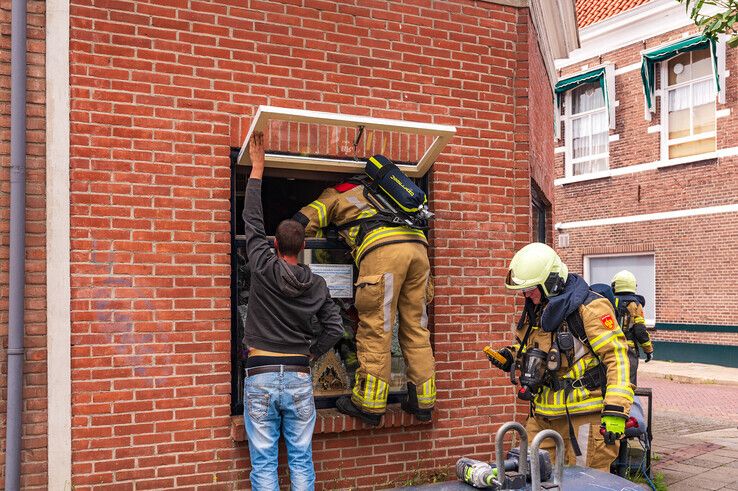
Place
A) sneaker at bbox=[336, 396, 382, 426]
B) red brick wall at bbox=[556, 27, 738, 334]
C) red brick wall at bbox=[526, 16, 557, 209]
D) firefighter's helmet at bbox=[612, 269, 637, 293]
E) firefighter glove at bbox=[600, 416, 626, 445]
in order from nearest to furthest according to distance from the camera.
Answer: firefighter glove at bbox=[600, 416, 626, 445], sneaker at bbox=[336, 396, 382, 426], red brick wall at bbox=[526, 16, 557, 209], firefighter's helmet at bbox=[612, 269, 637, 293], red brick wall at bbox=[556, 27, 738, 334]

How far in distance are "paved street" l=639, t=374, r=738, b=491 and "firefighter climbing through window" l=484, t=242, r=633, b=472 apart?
2.35 meters

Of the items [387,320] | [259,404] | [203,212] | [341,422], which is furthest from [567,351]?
[203,212]

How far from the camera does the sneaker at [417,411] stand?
5.18m

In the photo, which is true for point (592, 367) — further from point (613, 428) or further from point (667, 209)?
point (667, 209)

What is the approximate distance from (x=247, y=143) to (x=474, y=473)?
105 inches

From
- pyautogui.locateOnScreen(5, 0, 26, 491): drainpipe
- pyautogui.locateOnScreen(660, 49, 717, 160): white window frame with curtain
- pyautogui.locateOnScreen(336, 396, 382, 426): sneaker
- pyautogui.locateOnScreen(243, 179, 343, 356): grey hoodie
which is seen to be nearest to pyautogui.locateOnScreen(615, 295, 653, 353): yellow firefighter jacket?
pyautogui.locateOnScreen(336, 396, 382, 426): sneaker

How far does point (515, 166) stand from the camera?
19.7ft

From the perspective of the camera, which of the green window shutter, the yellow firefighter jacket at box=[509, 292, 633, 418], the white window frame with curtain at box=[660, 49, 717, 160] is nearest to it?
the yellow firefighter jacket at box=[509, 292, 633, 418]

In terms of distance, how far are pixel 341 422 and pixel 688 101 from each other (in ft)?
50.1

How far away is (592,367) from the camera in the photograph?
435 centimetres

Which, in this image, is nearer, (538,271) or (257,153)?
(538,271)

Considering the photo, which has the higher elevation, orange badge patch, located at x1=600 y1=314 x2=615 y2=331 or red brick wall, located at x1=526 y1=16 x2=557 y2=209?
red brick wall, located at x1=526 y1=16 x2=557 y2=209

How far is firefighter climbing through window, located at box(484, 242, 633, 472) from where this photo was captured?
4.23 metres

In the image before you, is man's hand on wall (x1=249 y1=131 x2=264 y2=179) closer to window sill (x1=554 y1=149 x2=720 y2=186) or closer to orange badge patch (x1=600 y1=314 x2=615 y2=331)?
orange badge patch (x1=600 y1=314 x2=615 y2=331)
